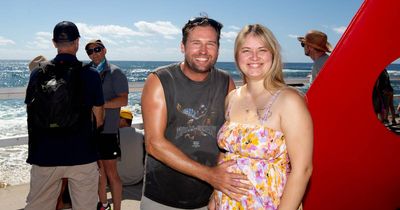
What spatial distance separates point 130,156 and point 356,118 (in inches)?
123

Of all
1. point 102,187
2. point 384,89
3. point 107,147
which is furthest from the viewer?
point 384,89

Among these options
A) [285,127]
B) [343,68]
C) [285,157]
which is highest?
[343,68]

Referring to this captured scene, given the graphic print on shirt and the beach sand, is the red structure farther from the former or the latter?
the beach sand

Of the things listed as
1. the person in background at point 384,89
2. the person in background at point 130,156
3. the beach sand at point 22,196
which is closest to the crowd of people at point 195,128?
the beach sand at point 22,196

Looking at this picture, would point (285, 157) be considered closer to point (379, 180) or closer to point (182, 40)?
point (182, 40)

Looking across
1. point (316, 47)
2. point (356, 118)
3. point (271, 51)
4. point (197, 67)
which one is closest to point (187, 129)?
point (197, 67)

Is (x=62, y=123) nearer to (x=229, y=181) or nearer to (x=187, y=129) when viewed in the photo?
(x=187, y=129)

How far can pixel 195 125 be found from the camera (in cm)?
221

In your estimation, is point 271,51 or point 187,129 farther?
point 187,129

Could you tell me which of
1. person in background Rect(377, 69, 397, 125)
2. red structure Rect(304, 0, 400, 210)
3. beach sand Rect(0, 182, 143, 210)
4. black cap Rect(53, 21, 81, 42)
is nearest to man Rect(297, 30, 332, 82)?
person in background Rect(377, 69, 397, 125)

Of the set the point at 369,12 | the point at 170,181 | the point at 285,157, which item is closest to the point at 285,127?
the point at 285,157

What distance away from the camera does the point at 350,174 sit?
2916 mm

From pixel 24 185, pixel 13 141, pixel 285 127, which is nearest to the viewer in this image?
pixel 285 127

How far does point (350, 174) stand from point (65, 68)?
2296 mm
